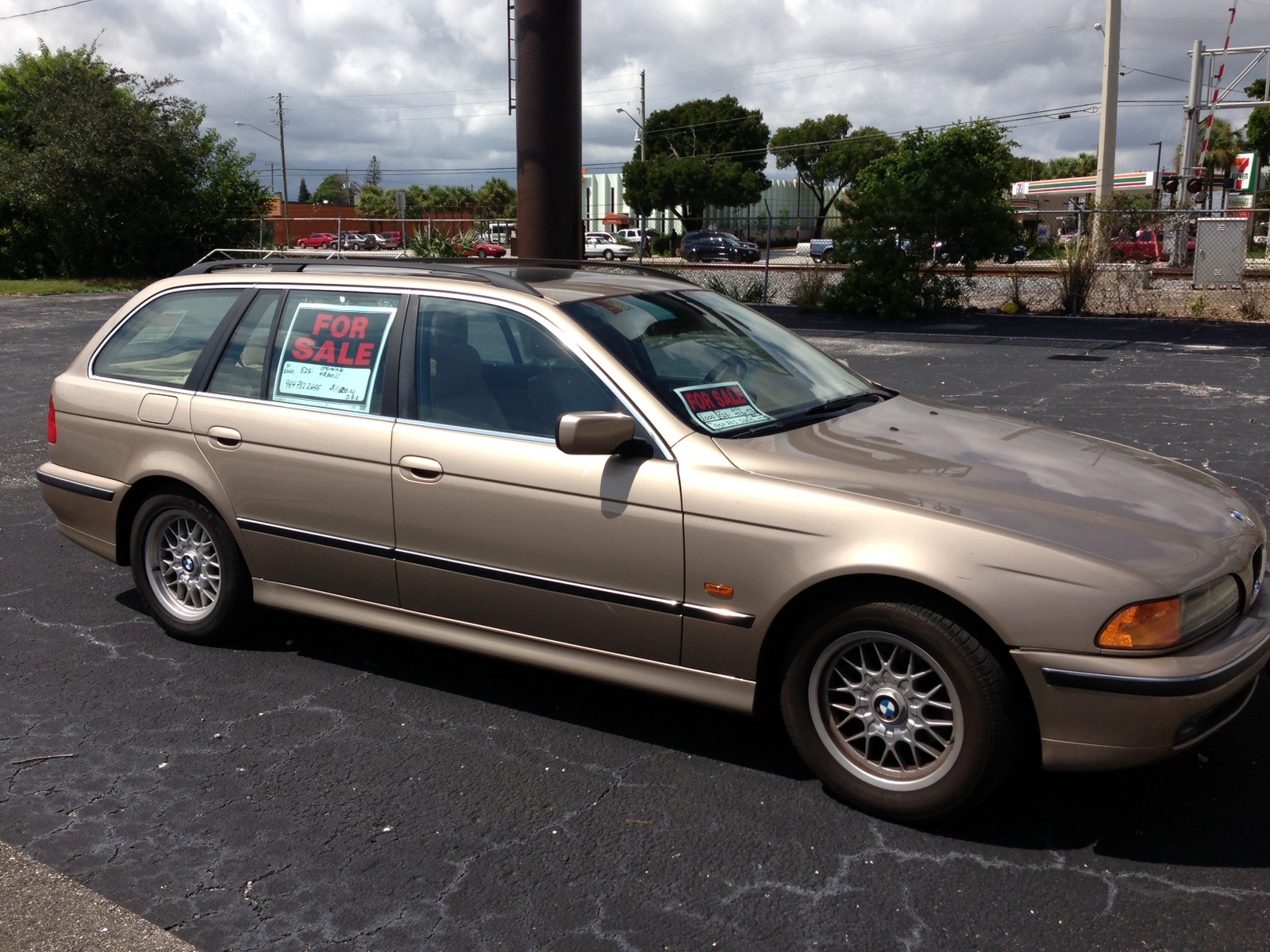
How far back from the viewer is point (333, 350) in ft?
14.9

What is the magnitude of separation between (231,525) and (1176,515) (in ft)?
11.7

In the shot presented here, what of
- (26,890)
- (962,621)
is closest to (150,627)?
(26,890)

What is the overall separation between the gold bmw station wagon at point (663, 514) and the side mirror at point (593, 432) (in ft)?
0.04

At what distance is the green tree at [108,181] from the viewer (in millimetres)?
30906

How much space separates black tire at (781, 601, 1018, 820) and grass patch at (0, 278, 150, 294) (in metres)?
29.1

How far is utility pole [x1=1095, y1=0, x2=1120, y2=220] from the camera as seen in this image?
25969 millimetres

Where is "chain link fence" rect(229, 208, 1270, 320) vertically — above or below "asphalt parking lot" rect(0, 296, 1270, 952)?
above

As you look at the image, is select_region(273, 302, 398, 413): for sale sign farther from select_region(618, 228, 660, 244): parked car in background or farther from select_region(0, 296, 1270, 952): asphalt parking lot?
select_region(618, 228, 660, 244): parked car in background

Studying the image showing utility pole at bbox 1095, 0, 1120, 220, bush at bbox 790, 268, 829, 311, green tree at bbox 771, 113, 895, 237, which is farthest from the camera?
green tree at bbox 771, 113, 895, 237

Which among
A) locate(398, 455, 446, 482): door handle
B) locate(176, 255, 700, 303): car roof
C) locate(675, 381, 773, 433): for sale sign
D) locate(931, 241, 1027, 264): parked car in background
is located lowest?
locate(398, 455, 446, 482): door handle

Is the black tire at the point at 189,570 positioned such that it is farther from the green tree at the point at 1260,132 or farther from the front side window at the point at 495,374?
the green tree at the point at 1260,132

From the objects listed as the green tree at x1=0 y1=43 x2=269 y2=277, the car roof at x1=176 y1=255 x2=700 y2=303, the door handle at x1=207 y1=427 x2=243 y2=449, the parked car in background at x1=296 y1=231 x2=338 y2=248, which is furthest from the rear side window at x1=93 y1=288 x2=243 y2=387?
the parked car in background at x1=296 y1=231 x2=338 y2=248

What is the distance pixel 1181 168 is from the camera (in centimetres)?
3394

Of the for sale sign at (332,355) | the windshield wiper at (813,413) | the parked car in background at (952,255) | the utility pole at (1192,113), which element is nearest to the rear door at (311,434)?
the for sale sign at (332,355)
